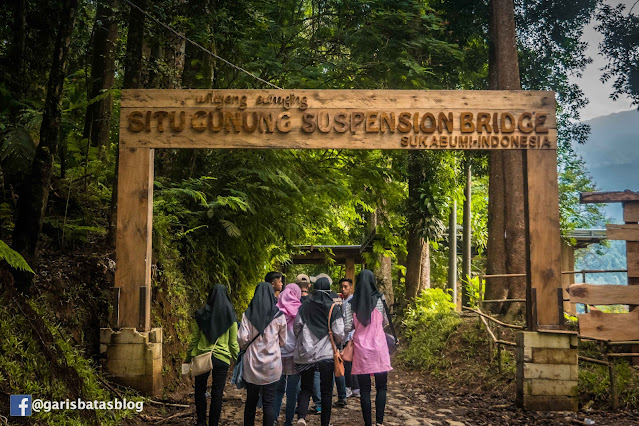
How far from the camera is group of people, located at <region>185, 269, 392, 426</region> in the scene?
6926mm

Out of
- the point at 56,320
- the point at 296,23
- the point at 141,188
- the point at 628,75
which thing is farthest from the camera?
the point at 628,75

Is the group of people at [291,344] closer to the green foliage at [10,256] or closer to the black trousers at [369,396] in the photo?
the black trousers at [369,396]

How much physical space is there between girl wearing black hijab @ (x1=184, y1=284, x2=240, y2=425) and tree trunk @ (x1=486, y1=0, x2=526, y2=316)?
7.18 metres

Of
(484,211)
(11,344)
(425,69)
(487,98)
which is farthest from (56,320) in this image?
(484,211)

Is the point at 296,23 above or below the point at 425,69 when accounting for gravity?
above

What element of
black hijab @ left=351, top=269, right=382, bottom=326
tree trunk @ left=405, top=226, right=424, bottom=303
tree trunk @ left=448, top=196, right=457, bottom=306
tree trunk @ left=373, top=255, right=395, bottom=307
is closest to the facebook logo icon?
black hijab @ left=351, top=269, right=382, bottom=326

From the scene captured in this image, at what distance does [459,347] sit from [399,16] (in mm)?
7265

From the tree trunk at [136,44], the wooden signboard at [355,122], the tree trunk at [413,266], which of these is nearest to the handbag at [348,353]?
the wooden signboard at [355,122]

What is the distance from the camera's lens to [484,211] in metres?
32.8

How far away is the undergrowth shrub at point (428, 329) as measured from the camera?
45.0ft

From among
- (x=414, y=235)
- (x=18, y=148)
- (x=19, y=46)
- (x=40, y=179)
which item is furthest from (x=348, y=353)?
(x=414, y=235)

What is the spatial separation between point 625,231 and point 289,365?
545cm

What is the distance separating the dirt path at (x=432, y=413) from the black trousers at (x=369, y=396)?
43 cm

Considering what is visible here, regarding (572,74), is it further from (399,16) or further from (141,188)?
(141,188)
